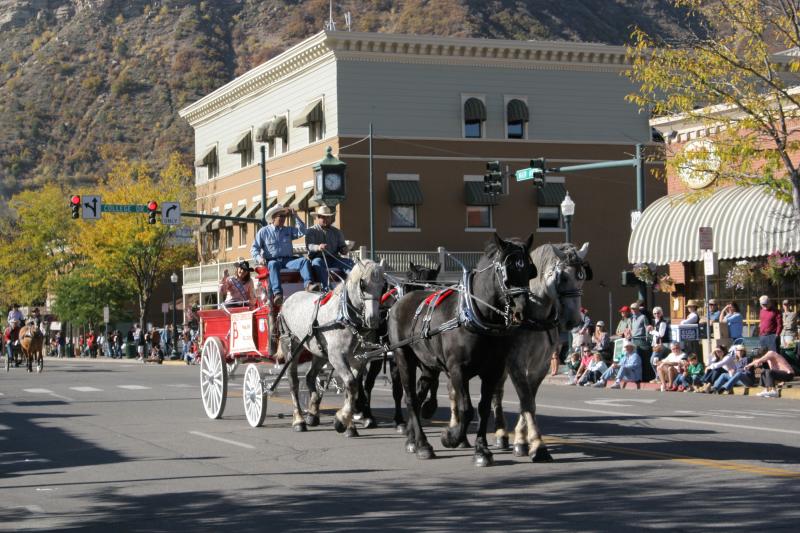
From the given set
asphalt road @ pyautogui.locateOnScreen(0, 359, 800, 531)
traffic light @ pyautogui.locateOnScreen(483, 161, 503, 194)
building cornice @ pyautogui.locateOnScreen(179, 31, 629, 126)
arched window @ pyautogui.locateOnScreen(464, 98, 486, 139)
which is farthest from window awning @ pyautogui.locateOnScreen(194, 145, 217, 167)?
asphalt road @ pyautogui.locateOnScreen(0, 359, 800, 531)

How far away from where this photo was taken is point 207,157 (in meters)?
70.2

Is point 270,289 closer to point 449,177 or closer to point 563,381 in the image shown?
point 563,381

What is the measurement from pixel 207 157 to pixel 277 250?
5437 centimetres

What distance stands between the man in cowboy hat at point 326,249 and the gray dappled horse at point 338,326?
666 mm

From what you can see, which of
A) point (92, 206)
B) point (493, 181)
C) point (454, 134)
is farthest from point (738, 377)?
point (454, 134)

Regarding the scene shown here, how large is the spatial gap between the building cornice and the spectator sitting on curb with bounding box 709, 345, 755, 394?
3314 centimetres

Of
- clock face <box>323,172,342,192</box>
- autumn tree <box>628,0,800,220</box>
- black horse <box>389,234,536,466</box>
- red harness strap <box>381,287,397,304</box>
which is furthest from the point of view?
clock face <box>323,172,342,192</box>

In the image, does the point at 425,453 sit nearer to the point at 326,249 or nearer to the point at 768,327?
the point at 326,249

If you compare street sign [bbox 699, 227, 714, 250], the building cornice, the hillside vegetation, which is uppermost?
the hillside vegetation

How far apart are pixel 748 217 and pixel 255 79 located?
37.0 m

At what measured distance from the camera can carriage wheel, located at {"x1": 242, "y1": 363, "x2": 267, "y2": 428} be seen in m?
16.7

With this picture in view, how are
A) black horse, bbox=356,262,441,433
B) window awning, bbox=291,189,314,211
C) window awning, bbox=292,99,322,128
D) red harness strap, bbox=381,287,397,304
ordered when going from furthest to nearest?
window awning, bbox=292,99,322,128 → window awning, bbox=291,189,314,211 → red harness strap, bbox=381,287,397,304 → black horse, bbox=356,262,441,433

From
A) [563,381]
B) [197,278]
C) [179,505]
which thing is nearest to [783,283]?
[563,381]

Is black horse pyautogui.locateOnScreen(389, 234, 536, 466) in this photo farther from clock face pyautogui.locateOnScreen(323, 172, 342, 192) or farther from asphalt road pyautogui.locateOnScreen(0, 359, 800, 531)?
clock face pyautogui.locateOnScreen(323, 172, 342, 192)
